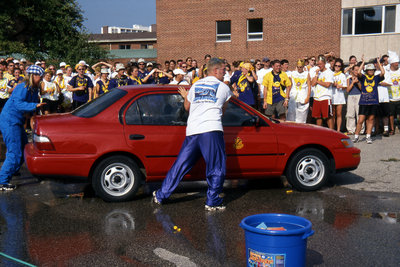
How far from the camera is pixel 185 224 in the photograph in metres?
5.68

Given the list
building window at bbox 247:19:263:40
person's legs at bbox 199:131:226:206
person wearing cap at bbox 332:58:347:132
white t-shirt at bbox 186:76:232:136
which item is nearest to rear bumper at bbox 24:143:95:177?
white t-shirt at bbox 186:76:232:136

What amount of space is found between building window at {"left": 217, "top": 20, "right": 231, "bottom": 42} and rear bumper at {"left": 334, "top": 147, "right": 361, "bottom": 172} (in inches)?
1053

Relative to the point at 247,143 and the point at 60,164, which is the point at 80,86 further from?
the point at 247,143

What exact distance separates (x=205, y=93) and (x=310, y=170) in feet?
7.40

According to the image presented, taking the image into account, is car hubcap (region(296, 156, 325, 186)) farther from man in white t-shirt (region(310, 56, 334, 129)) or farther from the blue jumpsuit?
man in white t-shirt (region(310, 56, 334, 129))

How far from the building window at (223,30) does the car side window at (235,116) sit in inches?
1062

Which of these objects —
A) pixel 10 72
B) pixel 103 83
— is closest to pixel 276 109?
pixel 103 83

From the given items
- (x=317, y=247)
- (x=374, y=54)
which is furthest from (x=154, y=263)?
(x=374, y=54)

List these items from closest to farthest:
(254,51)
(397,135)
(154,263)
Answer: (154,263)
(397,135)
(254,51)

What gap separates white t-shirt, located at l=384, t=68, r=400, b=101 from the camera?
12609mm

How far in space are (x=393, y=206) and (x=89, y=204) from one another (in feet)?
13.4

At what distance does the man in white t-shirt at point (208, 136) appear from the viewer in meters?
6.13

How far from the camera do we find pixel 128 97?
680 centimetres

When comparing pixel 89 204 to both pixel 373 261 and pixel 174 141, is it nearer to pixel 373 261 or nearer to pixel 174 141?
pixel 174 141
